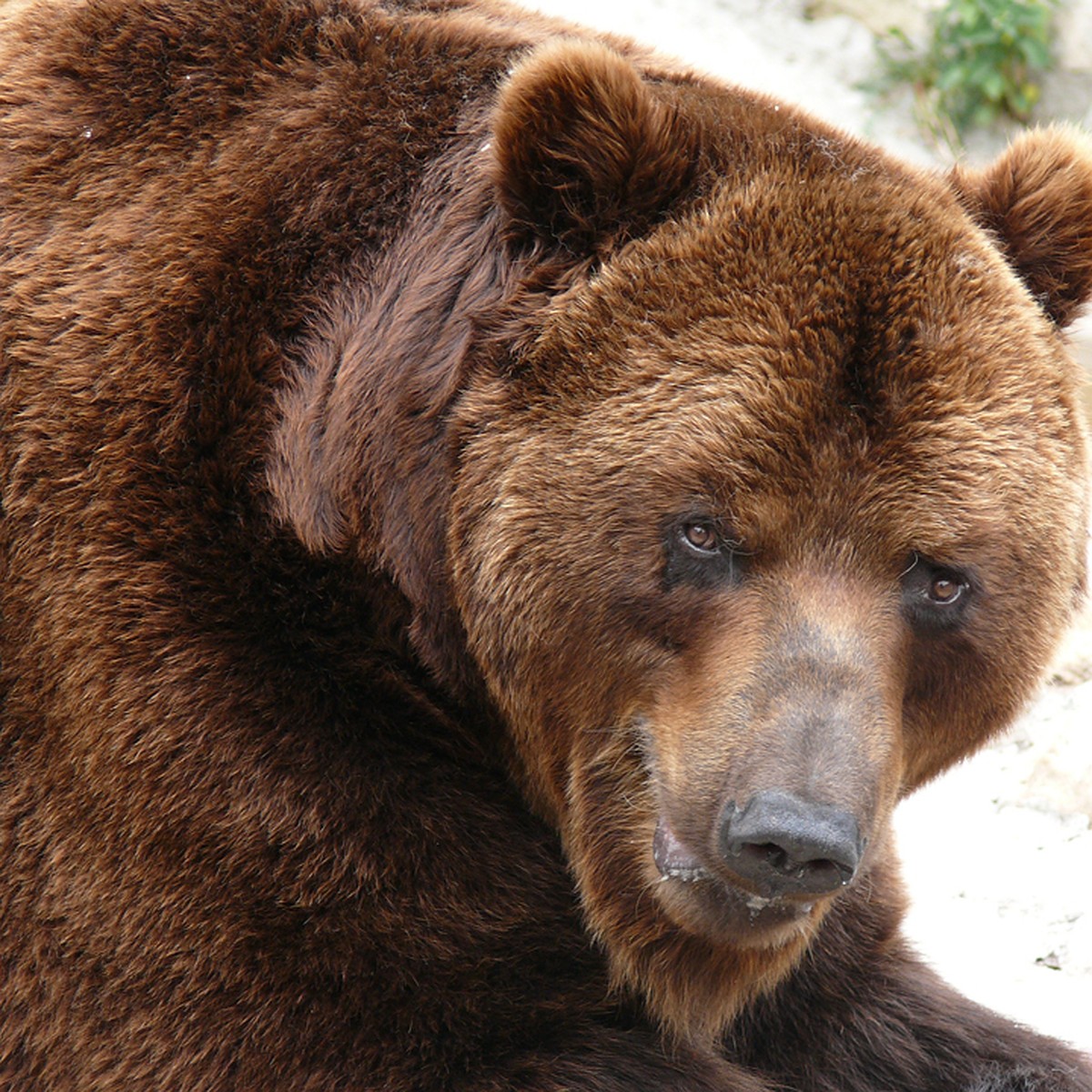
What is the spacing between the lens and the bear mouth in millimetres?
4047

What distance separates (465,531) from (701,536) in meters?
0.59

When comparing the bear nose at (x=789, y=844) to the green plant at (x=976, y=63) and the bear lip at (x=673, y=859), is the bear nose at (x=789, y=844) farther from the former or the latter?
the green plant at (x=976, y=63)

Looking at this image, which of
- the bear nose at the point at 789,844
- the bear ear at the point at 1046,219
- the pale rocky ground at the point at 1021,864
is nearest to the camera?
the bear nose at the point at 789,844

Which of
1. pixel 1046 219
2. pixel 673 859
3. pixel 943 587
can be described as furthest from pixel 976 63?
pixel 673 859

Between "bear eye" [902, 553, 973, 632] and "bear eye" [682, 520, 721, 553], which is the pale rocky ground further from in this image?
"bear eye" [682, 520, 721, 553]

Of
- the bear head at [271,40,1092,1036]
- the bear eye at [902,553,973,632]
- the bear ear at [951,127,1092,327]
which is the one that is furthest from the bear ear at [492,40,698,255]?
the bear eye at [902,553,973,632]

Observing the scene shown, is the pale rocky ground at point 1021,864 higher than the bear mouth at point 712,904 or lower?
lower

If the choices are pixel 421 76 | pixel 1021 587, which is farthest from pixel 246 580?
pixel 1021 587

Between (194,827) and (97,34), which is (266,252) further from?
(194,827)

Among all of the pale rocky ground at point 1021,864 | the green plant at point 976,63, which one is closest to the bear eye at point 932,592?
the pale rocky ground at point 1021,864

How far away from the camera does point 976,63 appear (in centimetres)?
1169

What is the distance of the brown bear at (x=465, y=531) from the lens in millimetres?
4059

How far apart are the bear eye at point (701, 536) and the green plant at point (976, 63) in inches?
324

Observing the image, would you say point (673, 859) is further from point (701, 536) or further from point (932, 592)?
point (932, 592)
